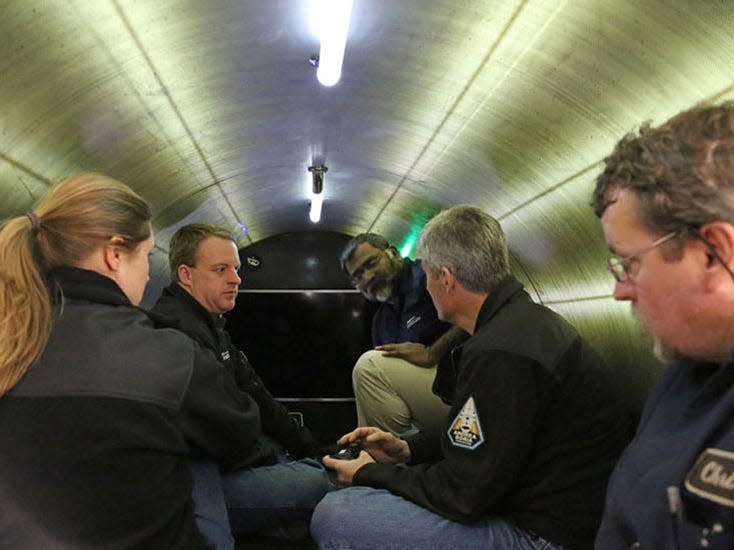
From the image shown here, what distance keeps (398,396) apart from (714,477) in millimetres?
2919

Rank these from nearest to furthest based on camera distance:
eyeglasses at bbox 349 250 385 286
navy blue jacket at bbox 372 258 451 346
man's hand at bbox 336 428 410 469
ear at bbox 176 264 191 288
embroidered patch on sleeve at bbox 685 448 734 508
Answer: embroidered patch on sleeve at bbox 685 448 734 508
man's hand at bbox 336 428 410 469
ear at bbox 176 264 191 288
navy blue jacket at bbox 372 258 451 346
eyeglasses at bbox 349 250 385 286

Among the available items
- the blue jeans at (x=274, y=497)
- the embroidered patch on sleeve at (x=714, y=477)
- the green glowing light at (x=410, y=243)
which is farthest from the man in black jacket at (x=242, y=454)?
the green glowing light at (x=410, y=243)

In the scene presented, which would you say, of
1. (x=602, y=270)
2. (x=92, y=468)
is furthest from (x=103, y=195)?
(x=602, y=270)

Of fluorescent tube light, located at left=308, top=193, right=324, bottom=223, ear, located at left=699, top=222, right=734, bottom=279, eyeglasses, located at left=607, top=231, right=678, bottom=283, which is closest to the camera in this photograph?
ear, located at left=699, top=222, right=734, bottom=279

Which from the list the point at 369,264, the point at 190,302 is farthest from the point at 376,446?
the point at 369,264

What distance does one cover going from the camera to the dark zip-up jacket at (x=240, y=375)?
310 centimetres

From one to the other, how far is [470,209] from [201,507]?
1817mm

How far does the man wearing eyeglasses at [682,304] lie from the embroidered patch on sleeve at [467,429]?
67cm

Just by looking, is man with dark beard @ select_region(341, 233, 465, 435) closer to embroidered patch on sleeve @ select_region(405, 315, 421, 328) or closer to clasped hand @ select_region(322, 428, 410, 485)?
embroidered patch on sleeve @ select_region(405, 315, 421, 328)

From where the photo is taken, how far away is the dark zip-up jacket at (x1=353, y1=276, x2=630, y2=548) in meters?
2.19

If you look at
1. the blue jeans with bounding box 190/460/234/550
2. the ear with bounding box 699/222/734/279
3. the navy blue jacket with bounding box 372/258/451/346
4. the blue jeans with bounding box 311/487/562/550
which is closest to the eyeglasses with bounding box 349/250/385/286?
the navy blue jacket with bounding box 372/258/451/346

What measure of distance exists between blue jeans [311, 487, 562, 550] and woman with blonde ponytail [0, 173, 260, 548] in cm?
67

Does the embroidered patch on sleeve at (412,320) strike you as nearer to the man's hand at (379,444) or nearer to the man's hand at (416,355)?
the man's hand at (416,355)

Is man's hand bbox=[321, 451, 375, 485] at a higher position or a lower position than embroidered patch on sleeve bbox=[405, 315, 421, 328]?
lower
